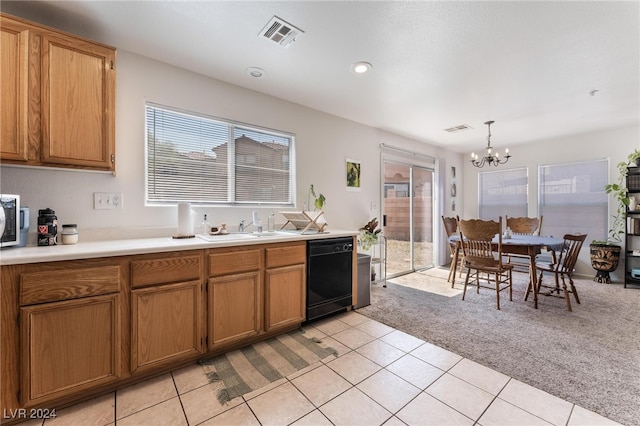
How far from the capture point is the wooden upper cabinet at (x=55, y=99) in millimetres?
1624

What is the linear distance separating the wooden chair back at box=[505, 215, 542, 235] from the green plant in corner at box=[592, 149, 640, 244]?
1.14 metres

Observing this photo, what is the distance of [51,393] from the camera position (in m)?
1.47

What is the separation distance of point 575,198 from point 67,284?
6.94 meters

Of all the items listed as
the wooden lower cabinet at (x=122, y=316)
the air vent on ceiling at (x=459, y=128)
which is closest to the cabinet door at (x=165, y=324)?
the wooden lower cabinet at (x=122, y=316)

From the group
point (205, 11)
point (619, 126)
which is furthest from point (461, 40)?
point (619, 126)

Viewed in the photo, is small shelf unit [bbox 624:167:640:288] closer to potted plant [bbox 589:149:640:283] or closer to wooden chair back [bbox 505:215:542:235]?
potted plant [bbox 589:149:640:283]

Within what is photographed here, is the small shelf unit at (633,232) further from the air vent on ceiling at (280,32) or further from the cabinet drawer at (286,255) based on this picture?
the air vent on ceiling at (280,32)

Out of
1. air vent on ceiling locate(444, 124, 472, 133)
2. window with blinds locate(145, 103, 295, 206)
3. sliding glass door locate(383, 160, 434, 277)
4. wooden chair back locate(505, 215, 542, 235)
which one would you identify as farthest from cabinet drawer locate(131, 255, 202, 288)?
wooden chair back locate(505, 215, 542, 235)

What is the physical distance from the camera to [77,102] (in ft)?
5.98

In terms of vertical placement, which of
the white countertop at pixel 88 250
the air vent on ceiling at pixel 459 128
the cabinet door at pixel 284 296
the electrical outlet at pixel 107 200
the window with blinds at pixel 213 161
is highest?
the air vent on ceiling at pixel 459 128

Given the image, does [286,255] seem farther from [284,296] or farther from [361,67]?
[361,67]

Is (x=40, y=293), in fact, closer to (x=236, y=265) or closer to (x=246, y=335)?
(x=236, y=265)

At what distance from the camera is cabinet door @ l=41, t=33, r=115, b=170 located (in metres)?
1.73

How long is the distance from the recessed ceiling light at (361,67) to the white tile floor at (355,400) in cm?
255
